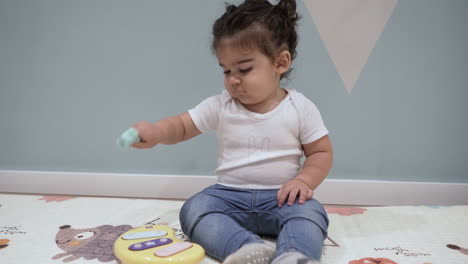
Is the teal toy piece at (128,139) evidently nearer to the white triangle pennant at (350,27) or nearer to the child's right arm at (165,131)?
the child's right arm at (165,131)

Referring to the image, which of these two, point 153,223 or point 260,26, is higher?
point 260,26

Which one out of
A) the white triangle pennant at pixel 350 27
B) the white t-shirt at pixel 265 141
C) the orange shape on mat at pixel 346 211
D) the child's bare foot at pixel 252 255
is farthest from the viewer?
the white triangle pennant at pixel 350 27

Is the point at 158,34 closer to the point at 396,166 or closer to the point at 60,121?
the point at 60,121

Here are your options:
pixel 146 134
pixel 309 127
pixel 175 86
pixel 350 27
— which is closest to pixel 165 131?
pixel 146 134

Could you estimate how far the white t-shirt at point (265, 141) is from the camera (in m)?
0.85

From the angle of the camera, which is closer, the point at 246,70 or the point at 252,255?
the point at 252,255

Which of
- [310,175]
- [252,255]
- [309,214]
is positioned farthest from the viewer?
[310,175]

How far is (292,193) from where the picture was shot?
2.53 feet

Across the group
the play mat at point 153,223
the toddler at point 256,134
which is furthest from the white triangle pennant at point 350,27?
the play mat at point 153,223

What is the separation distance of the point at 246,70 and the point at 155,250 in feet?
1.23

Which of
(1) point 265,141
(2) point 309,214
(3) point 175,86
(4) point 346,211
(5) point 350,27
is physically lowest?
(4) point 346,211

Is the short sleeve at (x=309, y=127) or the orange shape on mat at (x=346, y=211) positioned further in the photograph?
the orange shape on mat at (x=346, y=211)

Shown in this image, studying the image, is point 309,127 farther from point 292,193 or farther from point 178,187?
point 178,187

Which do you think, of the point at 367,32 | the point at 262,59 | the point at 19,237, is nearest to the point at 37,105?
the point at 19,237
